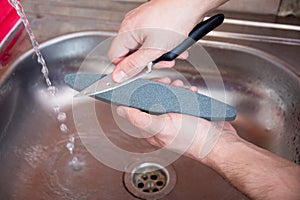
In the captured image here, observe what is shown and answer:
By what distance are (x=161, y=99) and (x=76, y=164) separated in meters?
0.20

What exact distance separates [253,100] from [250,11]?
176 mm

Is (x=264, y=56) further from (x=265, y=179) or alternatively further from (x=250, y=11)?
(x=265, y=179)

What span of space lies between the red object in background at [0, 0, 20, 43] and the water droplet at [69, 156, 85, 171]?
0.26 meters

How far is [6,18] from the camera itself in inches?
27.0

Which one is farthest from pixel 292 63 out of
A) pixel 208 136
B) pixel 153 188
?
pixel 153 188

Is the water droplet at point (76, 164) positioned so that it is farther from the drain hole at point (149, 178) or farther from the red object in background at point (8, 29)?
the red object in background at point (8, 29)

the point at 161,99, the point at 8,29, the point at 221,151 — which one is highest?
the point at 8,29

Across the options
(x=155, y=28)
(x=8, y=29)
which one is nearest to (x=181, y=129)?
(x=155, y=28)

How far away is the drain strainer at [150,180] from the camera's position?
607 mm

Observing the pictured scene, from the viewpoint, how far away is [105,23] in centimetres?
72

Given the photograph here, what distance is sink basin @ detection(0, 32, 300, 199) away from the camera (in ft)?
2.00

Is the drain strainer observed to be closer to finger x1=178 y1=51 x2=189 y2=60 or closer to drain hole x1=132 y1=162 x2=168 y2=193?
drain hole x1=132 y1=162 x2=168 y2=193

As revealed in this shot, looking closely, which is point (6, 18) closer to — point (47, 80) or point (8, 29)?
point (8, 29)

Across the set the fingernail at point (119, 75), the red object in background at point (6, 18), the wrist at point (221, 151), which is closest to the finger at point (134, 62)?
the fingernail at point (119, 75)
